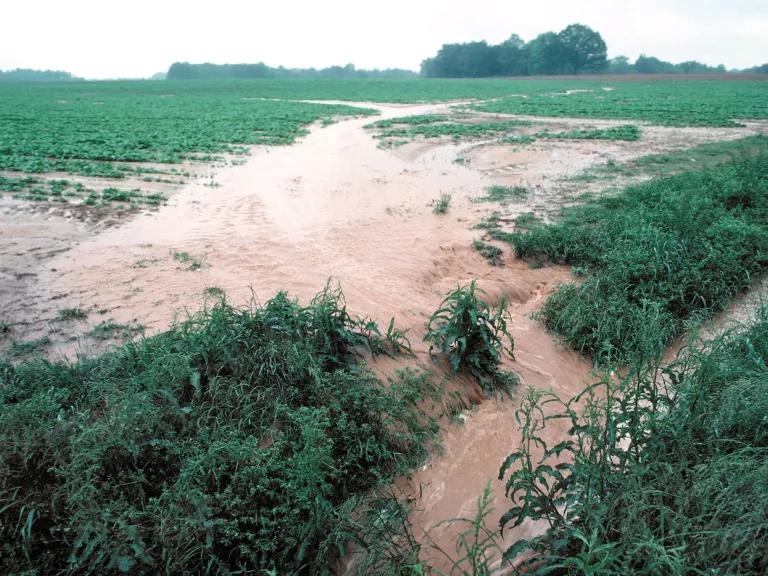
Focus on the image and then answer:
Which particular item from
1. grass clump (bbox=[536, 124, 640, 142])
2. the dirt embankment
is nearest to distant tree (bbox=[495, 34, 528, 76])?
grass clump (bbox=[536, 124, 640, 142])

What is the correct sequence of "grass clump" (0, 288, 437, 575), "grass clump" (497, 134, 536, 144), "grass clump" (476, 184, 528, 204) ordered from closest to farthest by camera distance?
1. "grass clump" (0, 288, 437, 575)
2. "grass clump" (476, 184, 528, 204)
3. "grass clump" (497, 134, 536, 144)


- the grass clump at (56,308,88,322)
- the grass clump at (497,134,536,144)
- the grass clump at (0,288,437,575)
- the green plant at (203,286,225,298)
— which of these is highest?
the grass clump at (497,134,536,144)

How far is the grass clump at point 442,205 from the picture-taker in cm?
886

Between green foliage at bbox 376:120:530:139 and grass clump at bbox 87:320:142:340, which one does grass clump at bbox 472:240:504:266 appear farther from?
green foliage at bbox 376:120:530:139

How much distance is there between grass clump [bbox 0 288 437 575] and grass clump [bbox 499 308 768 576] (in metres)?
1.11

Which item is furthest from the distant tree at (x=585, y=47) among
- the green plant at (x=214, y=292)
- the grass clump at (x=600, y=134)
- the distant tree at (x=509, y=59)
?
the green plant at (x=214, y=292)

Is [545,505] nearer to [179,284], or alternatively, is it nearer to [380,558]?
[380,558]

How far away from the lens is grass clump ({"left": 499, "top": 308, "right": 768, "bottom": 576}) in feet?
6.88

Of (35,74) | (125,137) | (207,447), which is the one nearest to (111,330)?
(207,447)

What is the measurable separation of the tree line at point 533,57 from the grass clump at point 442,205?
295ft

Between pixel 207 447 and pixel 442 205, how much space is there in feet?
22.1

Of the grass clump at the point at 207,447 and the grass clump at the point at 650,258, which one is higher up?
the grass clump at the point at 650,258

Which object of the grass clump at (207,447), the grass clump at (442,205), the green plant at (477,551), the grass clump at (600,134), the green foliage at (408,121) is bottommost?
the green plant at (477,551)

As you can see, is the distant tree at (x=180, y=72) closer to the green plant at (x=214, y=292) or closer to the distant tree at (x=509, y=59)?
the distant tree at (x=509, y=59)
